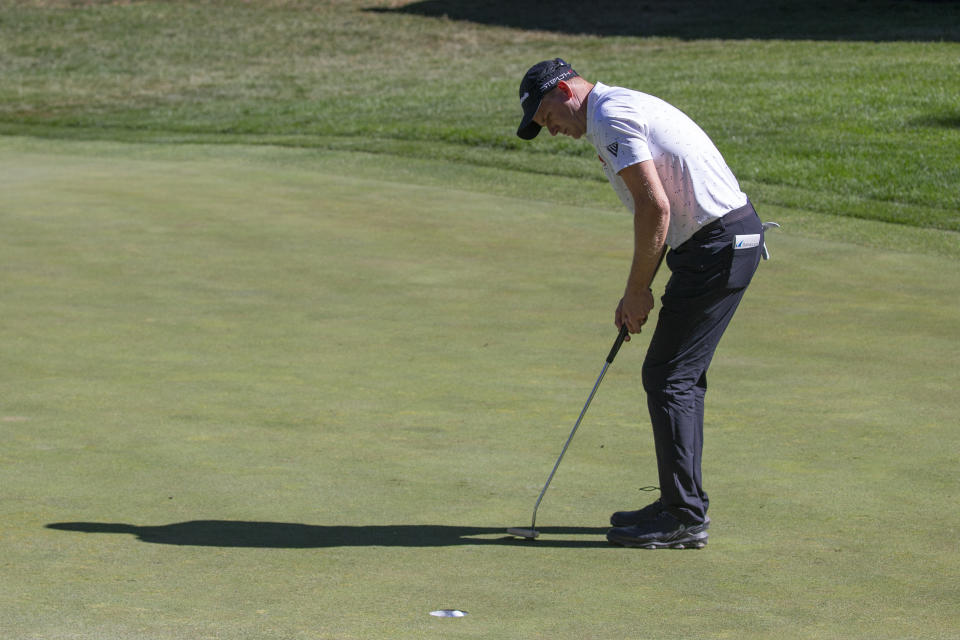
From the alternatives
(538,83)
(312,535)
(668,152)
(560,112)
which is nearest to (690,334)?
(668,152)

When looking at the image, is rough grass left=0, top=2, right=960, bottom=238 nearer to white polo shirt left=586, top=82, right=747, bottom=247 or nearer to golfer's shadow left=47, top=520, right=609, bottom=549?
white polo shirt left=586, top=82, right=747, bottom=247

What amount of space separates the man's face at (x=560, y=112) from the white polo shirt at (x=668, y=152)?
0.19 ft

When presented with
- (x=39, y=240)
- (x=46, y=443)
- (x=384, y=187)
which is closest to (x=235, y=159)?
(x=384, y=187)

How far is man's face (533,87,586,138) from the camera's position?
464 cm

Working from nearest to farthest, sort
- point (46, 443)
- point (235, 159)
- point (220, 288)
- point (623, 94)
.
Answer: point (623, 94), point (46, 443), point (220, 288), point (235, 159)

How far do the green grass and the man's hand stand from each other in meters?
0.73

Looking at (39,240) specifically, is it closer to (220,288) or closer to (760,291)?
(220,288)

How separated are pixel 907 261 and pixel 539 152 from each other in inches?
288

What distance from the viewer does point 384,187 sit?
1305 centimetres

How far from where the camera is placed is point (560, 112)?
467 centimetres

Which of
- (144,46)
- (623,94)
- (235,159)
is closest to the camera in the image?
(623,94)

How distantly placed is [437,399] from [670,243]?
6.46ft

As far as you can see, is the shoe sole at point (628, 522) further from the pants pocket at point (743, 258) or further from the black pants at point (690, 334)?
the pants pocket at point (743, 258)

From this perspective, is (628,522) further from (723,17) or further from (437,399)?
(723,17)
